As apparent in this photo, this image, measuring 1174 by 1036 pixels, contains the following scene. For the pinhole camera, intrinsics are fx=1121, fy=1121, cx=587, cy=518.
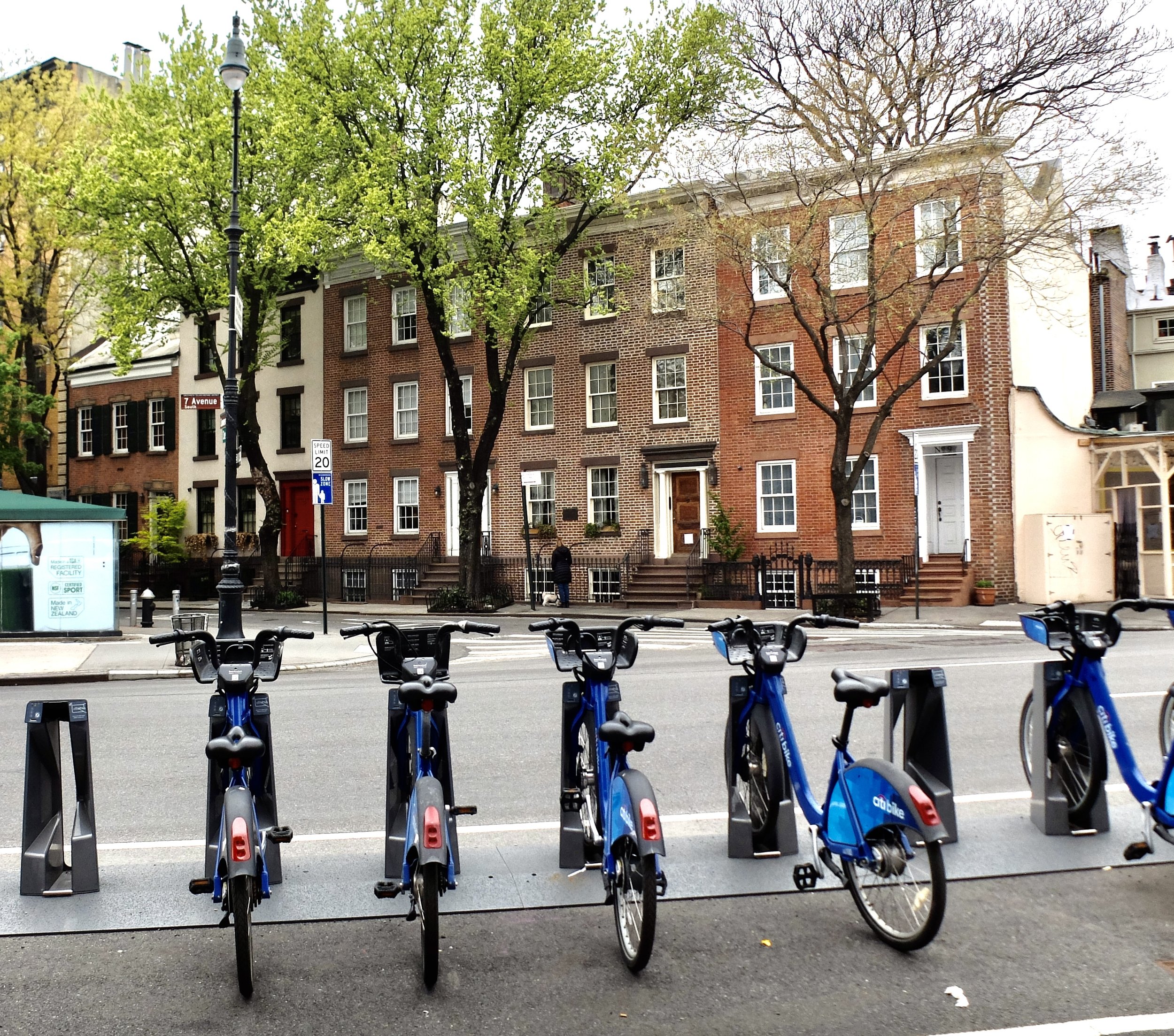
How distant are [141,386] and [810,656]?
3434 centimetres

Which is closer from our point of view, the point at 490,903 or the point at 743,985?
the point at 743,985

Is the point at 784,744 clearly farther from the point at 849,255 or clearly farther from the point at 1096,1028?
the point at 849,255

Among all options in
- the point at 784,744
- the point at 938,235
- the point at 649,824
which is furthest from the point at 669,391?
the point at 649,824

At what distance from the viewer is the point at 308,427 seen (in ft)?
127

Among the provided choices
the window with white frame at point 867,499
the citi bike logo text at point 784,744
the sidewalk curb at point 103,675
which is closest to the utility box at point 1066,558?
the window with white frame at point 867,499

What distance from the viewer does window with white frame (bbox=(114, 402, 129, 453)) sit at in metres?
43.7

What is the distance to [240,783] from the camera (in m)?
4.75

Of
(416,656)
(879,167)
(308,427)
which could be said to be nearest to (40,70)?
(308,427)

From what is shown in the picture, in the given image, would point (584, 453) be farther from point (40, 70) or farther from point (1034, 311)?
point (40, 70)

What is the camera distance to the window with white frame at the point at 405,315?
36.5 meters

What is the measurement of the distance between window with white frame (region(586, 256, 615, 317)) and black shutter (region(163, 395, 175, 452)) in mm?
18618

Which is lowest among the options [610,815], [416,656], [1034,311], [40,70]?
[610,815]

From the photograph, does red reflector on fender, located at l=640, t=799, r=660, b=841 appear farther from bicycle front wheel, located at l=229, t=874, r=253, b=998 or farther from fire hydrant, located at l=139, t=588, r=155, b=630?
fire hydrant, located at l=139, t=588, r=155, b=630

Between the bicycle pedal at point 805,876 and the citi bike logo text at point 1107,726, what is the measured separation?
70.7 inches
